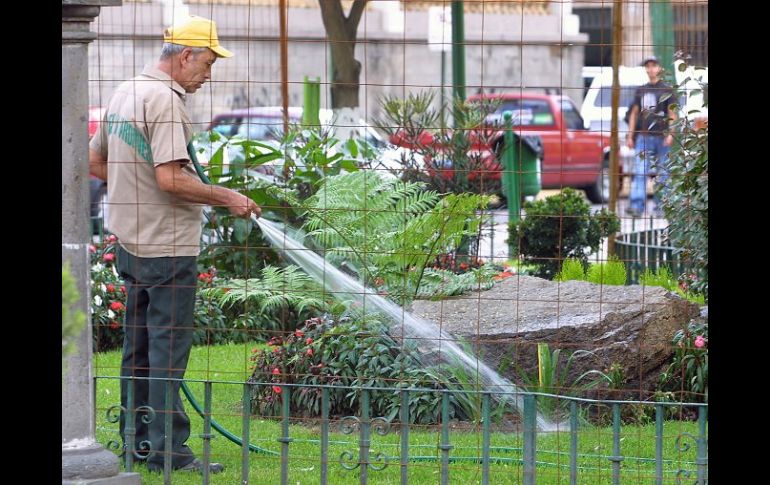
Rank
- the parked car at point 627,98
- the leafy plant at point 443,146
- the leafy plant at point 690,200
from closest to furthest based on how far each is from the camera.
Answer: the leafy plant at point 690,200
the parked car at point 627,98
the leafy plant at point 443,146

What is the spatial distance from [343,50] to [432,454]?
643cm

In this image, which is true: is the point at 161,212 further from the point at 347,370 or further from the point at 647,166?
the point at 647,166

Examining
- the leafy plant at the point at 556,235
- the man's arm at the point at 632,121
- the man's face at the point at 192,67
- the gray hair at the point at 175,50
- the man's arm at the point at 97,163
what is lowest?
the leafy plant at the point at 556,235

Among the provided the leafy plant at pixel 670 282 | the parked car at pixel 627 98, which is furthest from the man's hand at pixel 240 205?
the leafy plant at pixel 670 282

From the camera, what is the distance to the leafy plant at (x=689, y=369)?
21.4 feet

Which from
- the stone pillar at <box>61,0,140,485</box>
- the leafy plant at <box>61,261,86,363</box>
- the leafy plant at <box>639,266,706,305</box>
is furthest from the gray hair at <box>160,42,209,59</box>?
the leafy plant at <box>639,266,706,305</box>

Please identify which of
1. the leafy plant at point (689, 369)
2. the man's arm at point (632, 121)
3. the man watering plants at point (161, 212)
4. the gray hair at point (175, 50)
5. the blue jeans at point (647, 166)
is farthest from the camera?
the man's arm at point (632, 121)

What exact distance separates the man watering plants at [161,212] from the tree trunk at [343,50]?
580cm

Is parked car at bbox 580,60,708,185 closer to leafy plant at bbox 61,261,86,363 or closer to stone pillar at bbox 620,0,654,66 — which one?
stone pillar at bbox 620,0,654,66

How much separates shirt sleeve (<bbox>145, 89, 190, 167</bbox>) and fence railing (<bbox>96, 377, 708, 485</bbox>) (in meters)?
1.02

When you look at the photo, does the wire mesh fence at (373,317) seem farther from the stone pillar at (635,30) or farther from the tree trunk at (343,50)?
the tree trunk at (343,50)

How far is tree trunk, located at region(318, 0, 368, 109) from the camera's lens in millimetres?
11516

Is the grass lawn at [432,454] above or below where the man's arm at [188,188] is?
below
